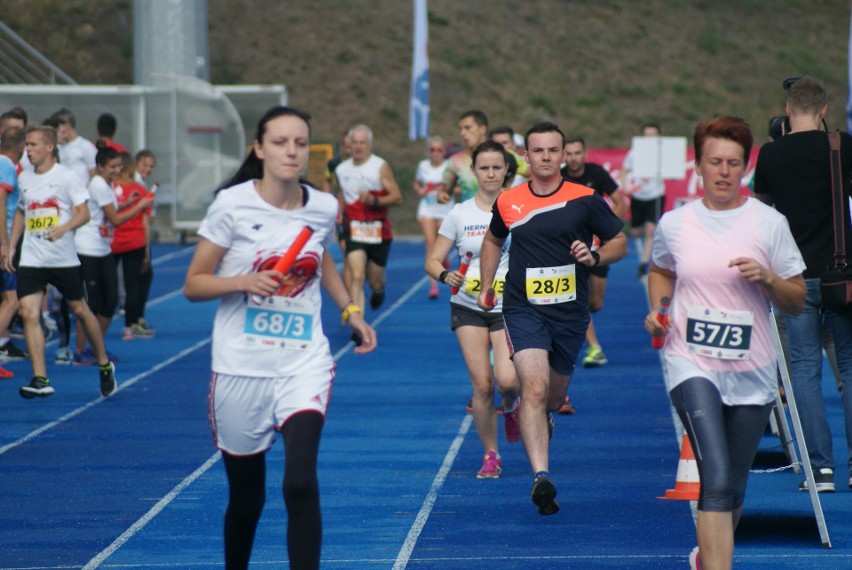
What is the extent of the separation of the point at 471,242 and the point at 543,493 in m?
1.89

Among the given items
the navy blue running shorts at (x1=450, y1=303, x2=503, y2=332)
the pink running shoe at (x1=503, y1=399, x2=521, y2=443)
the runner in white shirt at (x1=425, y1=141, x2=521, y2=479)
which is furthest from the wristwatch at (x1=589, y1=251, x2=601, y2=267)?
the pink running shoe at (x1=503, y1=399, x2=521, y2=443)

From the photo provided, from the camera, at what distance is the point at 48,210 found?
11570 mm

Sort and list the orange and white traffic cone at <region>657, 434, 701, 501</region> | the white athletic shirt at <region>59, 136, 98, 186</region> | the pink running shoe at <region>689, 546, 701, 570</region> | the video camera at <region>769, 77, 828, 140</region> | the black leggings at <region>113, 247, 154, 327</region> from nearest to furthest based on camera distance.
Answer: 1. the pink running shoe at <region>689, 546, 701, 570</region>
2. the orange and white traffic cone at <region>657, 434, 701, 501</region>
3. the video camera at <region>769, 77, 828, 140</region>
4. the black leggings at <region>113, 247, 154, 327</region>
5. the white athletic shirt at <region>59, 136, 98, 186</region>

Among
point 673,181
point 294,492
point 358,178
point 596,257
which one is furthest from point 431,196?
point 294,492

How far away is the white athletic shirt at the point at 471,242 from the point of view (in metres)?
8.59

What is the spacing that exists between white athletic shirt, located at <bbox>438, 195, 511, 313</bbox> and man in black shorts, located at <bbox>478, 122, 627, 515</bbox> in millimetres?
689

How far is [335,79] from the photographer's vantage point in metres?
50.2

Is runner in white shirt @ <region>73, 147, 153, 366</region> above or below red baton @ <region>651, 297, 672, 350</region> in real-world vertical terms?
below

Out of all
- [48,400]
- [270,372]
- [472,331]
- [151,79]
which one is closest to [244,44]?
[151,79]

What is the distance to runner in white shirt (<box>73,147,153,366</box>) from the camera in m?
13.4

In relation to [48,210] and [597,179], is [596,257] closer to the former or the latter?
[597,179]

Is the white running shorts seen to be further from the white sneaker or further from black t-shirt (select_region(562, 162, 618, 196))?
black t-shirt (select_region(562, 162, 618, 196))

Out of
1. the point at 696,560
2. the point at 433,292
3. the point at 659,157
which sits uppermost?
the point at 659,157

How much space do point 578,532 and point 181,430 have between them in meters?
3.98
